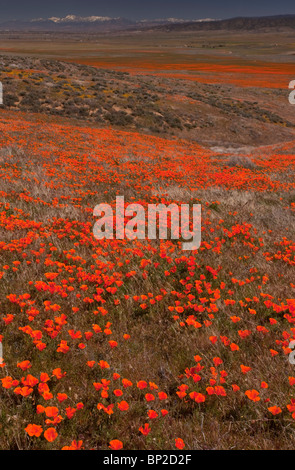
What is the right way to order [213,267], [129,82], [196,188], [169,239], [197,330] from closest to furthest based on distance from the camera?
[197,330]
[213,267]
[169,239]
[196,188]
[129,82]

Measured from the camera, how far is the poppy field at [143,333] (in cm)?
247

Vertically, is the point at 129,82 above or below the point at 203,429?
above

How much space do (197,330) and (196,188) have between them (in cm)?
732

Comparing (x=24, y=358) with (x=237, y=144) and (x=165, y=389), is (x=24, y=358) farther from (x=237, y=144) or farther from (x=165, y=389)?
(x=237, y=144)

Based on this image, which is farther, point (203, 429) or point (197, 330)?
point (197, 330)

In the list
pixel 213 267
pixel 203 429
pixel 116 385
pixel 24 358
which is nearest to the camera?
pixel 203 429

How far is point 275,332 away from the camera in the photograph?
3605 mm

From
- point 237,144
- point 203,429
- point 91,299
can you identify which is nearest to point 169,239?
point 91,299

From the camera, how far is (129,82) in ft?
158

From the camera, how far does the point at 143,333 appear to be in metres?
3.58

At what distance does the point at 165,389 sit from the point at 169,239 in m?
3.55

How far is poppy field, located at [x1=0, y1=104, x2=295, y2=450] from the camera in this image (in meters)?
2.47
